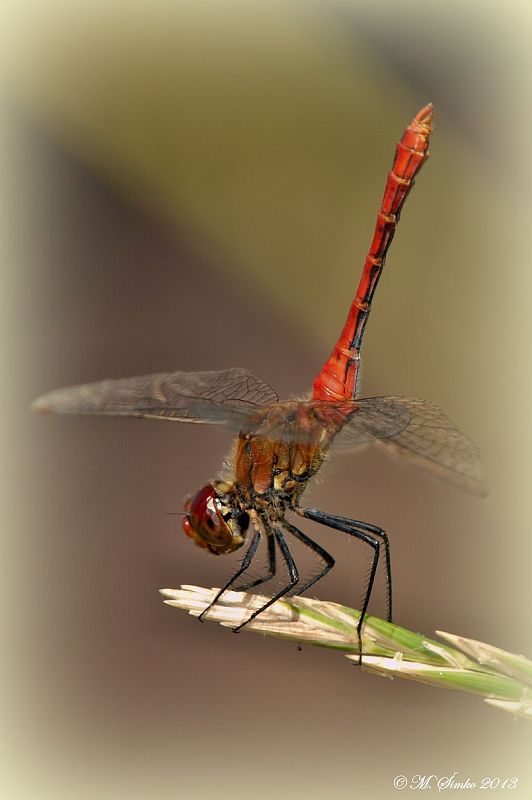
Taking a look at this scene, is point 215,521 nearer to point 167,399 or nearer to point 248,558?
point 248,558

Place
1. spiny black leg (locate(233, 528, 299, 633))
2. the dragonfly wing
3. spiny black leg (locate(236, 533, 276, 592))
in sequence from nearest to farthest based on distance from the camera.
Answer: spiny black leg (locate(233, 528, 299, 633)), the dragonfly wing, spiny black leg (locate(236, 533, 276, 592))

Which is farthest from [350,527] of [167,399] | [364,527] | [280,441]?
[167,399]

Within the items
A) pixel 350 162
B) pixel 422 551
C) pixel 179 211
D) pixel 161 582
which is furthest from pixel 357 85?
pixel 161 582

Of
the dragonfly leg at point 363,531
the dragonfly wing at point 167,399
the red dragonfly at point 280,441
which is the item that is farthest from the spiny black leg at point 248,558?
the dragonfly wing at point 167,399

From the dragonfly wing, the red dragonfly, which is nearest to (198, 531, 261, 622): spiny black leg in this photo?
the red dragonfly

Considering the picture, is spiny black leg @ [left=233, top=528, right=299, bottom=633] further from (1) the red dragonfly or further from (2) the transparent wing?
(2) the transparent wing

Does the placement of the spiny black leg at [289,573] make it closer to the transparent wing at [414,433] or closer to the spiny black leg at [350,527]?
the spiny black leg at [350,527]

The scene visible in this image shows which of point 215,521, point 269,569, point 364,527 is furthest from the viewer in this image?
point 269,569
